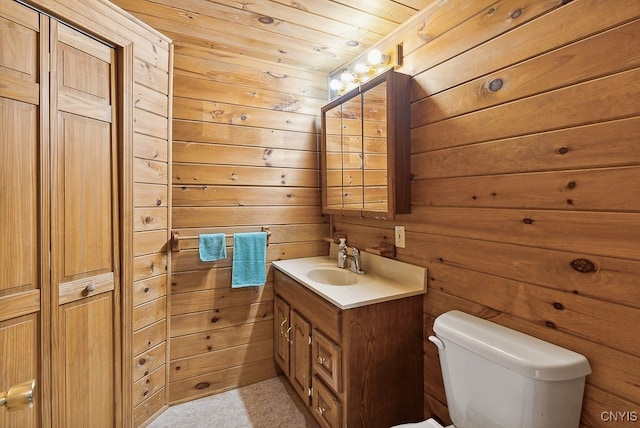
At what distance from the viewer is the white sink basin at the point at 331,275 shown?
197 cm

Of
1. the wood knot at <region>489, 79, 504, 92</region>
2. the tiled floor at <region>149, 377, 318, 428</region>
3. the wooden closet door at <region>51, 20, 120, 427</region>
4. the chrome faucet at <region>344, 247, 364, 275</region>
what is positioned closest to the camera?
the wood knot at <region>489, 79, 504, 92</region>

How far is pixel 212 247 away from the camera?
1966 millimetres

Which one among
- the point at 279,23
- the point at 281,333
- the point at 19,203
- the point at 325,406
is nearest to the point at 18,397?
the point at 19,203

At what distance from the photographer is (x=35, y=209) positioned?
131 cm

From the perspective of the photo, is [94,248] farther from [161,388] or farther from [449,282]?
[449,282]

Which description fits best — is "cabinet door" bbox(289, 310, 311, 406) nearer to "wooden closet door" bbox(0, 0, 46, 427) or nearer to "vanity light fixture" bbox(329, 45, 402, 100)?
"wooden closet door" bbox(0, 0, 46, 427)

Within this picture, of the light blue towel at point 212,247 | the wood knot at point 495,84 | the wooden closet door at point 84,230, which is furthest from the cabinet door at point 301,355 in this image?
the wood knot at point 495,84

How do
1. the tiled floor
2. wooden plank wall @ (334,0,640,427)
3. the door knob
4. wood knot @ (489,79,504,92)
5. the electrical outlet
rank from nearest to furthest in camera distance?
1. the door knob
2. wooden plank wall @ (334,0,640,427)
3. wood knot @ (489,79,504,92)
4. the electrical outlet
5. the tiled floor

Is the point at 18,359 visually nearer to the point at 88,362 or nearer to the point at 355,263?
the point at 88,362

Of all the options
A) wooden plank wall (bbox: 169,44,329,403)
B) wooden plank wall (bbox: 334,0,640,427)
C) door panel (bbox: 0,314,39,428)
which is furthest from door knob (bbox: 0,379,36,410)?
wooden plank wall (bbox: 334,0,640,427)

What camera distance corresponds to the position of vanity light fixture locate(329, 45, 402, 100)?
1745 mm

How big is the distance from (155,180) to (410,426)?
1732 millimetres

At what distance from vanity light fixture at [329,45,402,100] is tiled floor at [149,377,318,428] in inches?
80.2

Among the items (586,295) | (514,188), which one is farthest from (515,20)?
(586,295)
